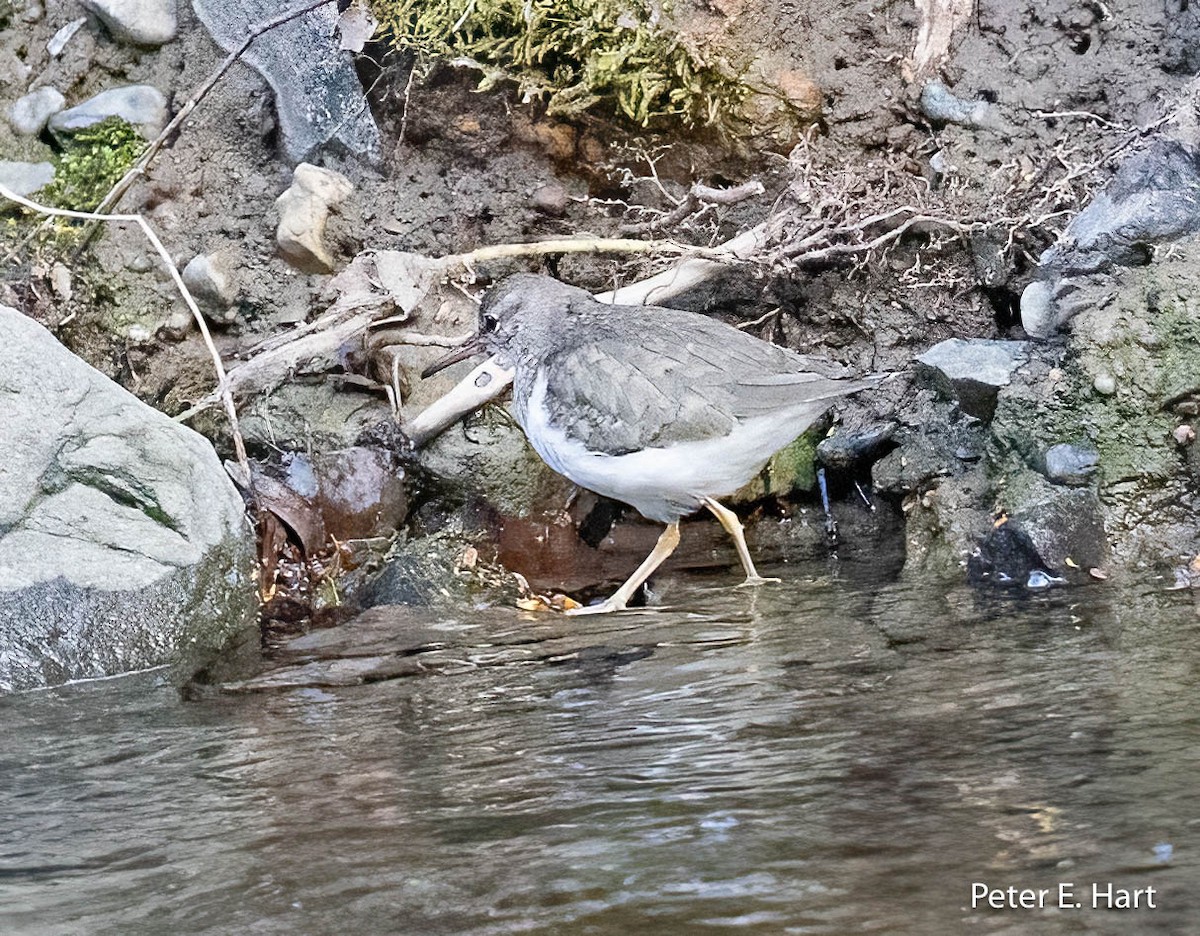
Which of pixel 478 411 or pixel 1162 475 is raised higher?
pixel 478 411

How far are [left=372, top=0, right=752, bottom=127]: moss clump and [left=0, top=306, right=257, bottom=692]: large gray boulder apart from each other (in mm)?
2682

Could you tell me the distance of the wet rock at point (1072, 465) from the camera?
5508 mm

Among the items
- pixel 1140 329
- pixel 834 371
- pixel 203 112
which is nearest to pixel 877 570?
pixel 834 371

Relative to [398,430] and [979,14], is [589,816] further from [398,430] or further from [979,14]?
[979,14]

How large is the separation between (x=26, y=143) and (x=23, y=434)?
10.3 ft

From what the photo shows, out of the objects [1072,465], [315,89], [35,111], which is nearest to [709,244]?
[1072,465]

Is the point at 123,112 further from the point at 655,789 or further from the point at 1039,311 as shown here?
the point at 655,789

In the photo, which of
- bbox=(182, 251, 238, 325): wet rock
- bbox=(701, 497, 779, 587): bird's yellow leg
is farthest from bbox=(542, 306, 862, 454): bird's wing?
bbox=(182, 251, 238, 325): wet rock

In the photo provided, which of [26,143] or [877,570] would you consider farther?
[26,143]

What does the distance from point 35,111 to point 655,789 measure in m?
6.20

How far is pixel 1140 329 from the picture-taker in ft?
18.1

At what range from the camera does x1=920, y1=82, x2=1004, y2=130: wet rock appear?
674 cm

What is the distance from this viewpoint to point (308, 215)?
702 cm

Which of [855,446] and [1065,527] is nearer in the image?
[1065,527]
